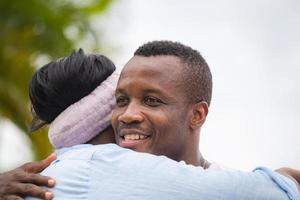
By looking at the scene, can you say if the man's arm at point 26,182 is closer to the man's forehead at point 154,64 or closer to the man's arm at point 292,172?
the man's forehead at point 154,64

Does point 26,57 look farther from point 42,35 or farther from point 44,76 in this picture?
point 44,76

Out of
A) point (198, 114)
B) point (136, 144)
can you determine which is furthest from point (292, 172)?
point (136, 144)

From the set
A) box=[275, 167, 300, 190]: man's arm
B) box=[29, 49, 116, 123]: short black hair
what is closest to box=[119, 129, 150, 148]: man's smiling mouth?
box=[29, 49, 116, 123]: short black hair

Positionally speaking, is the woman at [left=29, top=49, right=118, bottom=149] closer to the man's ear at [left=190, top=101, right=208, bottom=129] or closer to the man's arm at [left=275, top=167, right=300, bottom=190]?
the man's ear at [left=190, top=101, right=208, bottom=129]

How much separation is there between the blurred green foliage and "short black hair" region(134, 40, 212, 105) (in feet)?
27.0

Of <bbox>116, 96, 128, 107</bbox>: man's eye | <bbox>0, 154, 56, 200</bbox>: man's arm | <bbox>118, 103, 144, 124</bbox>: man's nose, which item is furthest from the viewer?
<bbox>116, 96, 128, 107</bbox>: man's eye

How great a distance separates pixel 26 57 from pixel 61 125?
8.66m

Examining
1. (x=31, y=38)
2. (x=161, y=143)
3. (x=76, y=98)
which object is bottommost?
(x=161, y=143)

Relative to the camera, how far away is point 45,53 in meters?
11.8

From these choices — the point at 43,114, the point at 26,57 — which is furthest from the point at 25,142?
the point at 43,114

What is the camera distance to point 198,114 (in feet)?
11.1

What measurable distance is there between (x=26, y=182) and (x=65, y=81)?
0.54 metres

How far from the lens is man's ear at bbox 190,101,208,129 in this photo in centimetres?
335

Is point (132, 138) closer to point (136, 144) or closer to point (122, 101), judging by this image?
point (136, 144)
